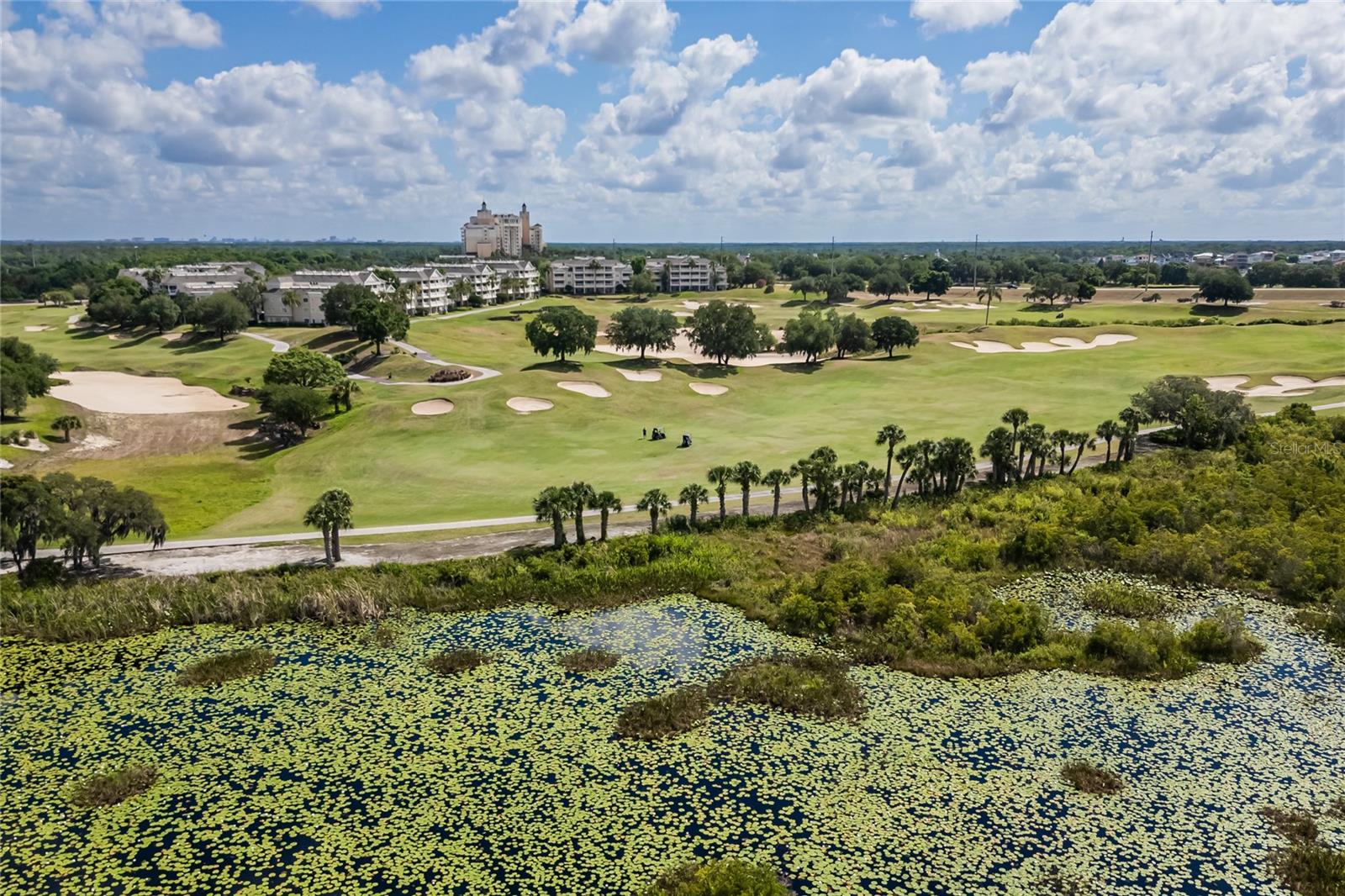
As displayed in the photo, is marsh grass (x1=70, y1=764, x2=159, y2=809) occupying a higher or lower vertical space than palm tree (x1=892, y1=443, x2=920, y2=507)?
lower

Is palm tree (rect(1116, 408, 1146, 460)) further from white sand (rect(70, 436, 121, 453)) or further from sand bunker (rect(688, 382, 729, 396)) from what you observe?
white sand (rect(70, 436, 121, 453))

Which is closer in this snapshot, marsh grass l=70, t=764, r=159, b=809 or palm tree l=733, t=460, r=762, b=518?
marsh grass l=70, t=764, r=159, b=809

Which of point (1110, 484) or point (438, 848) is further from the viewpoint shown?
point (1110, 484)

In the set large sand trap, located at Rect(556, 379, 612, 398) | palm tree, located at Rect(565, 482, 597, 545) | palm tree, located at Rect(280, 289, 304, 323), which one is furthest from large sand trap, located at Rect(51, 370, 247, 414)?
palm tree, located at Rect(565, 482, 597, 545)

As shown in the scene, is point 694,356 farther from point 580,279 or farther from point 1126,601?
point 1126,601

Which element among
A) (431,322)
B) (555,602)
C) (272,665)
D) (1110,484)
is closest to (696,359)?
(431,322)

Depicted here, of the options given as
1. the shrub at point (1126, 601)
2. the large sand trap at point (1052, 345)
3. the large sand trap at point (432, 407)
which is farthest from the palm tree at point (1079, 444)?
the large sand trap at point (432, 407)

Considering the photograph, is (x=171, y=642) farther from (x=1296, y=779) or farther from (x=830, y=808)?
(x=1296, y=779)
